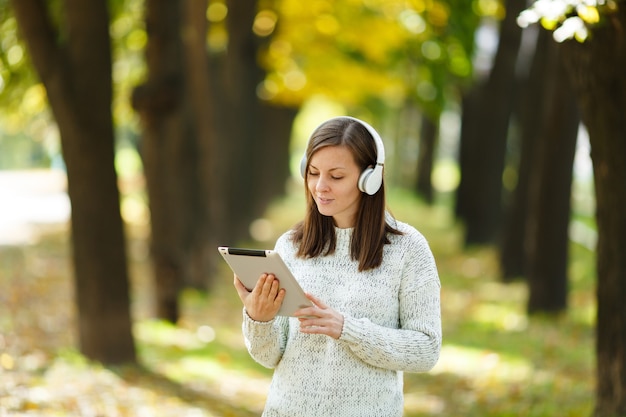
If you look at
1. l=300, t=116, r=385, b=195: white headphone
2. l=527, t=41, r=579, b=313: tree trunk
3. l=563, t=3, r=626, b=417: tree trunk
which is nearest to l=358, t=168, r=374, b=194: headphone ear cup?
l=300, t=116, r=385, b=195: white headphone

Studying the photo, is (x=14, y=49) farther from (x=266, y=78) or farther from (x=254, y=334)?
(x=266, y=78)

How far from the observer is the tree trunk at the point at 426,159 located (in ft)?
116

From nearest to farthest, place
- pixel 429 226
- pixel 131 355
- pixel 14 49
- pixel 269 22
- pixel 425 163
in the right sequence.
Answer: pixel 131 355
pixel 14 49
pixel 269 22
pixel 429 226
pixel 425 163

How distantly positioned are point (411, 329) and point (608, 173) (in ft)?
12.3

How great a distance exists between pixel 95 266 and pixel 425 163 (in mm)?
27827

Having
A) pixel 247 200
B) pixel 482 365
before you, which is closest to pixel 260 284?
pixel 482 365

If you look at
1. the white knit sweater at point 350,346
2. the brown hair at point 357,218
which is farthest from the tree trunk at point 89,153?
the white knit sweater at point 350,346

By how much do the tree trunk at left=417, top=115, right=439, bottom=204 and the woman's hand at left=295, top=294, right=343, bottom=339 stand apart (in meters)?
31.1

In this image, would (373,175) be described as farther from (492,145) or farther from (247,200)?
(247,200)

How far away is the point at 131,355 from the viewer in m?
10.1

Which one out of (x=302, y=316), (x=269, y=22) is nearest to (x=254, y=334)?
(x=302, y=316)

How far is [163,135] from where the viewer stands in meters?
12.6

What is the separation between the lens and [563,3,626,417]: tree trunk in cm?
661

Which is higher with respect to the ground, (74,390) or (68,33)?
(68,33)
